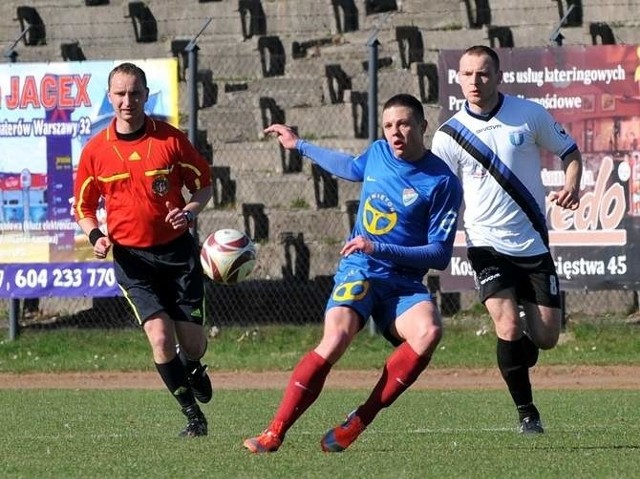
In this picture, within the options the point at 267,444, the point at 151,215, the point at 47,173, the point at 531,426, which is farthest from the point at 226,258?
the point at 47,173

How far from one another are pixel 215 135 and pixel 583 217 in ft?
22.4

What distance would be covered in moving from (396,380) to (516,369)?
Result: 1.75 meters

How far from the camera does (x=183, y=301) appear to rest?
9820 mm

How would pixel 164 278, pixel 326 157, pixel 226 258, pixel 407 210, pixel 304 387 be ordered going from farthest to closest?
pixel 226 258
pixel 164 278
pixel 326 157
pixel 407 210
pixel 304 387

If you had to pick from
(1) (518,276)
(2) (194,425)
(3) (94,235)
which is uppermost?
(3) (94,235)

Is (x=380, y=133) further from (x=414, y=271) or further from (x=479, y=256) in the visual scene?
(x=414, y=271)

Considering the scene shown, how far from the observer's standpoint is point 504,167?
960 centimetres

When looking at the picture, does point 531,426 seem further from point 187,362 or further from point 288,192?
point 288,192

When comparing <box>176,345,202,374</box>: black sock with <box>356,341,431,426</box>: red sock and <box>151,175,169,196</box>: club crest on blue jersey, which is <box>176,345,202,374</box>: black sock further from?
<box>356,341,431,426</box>: red sock

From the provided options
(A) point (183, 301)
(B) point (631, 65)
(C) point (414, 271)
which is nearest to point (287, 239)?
(B) point (631, 65)

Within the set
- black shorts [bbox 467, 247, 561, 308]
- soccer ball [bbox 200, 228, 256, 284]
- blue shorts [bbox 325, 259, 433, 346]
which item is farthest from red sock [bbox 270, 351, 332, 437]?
soccer ball [bbox 200, 228, 256, 284]

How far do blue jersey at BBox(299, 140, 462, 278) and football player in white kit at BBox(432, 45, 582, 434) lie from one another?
1273 mm

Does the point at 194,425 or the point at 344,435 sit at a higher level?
the point at 344,435

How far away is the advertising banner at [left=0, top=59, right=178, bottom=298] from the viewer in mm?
17250
